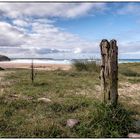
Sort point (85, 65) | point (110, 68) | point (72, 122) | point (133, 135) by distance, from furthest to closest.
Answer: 1. point (85, 65)
2. point (110, 68)
3. point (72, 122)
4. point (133, 135)

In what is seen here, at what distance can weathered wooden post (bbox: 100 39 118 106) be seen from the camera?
6227 mm

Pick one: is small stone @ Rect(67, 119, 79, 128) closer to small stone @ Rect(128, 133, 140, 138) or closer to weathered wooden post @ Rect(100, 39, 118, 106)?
weathered wooden post @ Rect(100, 39, 118, 106)

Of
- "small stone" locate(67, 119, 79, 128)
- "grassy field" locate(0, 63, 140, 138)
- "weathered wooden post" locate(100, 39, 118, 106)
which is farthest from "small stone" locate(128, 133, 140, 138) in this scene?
"small stone" locate(67, 119, 79, 128)

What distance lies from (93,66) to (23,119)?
11.9 meters

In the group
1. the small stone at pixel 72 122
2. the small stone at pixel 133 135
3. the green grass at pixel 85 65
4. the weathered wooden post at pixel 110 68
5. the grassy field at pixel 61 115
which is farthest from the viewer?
the green grass at pixel 85 65

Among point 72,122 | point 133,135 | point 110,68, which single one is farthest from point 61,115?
point 133,135

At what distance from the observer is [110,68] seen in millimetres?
6215

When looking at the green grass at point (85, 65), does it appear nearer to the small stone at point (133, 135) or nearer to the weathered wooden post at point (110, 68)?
the weathered wooden post at point (110, 68)

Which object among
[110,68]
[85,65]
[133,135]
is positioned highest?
[110,68]

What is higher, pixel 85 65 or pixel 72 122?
pixel 85 65

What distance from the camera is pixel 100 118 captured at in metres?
5.91

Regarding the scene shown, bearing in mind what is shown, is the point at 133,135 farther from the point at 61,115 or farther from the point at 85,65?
the point at 85,65

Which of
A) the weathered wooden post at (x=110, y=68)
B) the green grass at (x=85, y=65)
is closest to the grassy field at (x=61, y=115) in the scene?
the weathered wooden post at (x=110, y=68)

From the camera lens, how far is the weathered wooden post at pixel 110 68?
20.4ft
